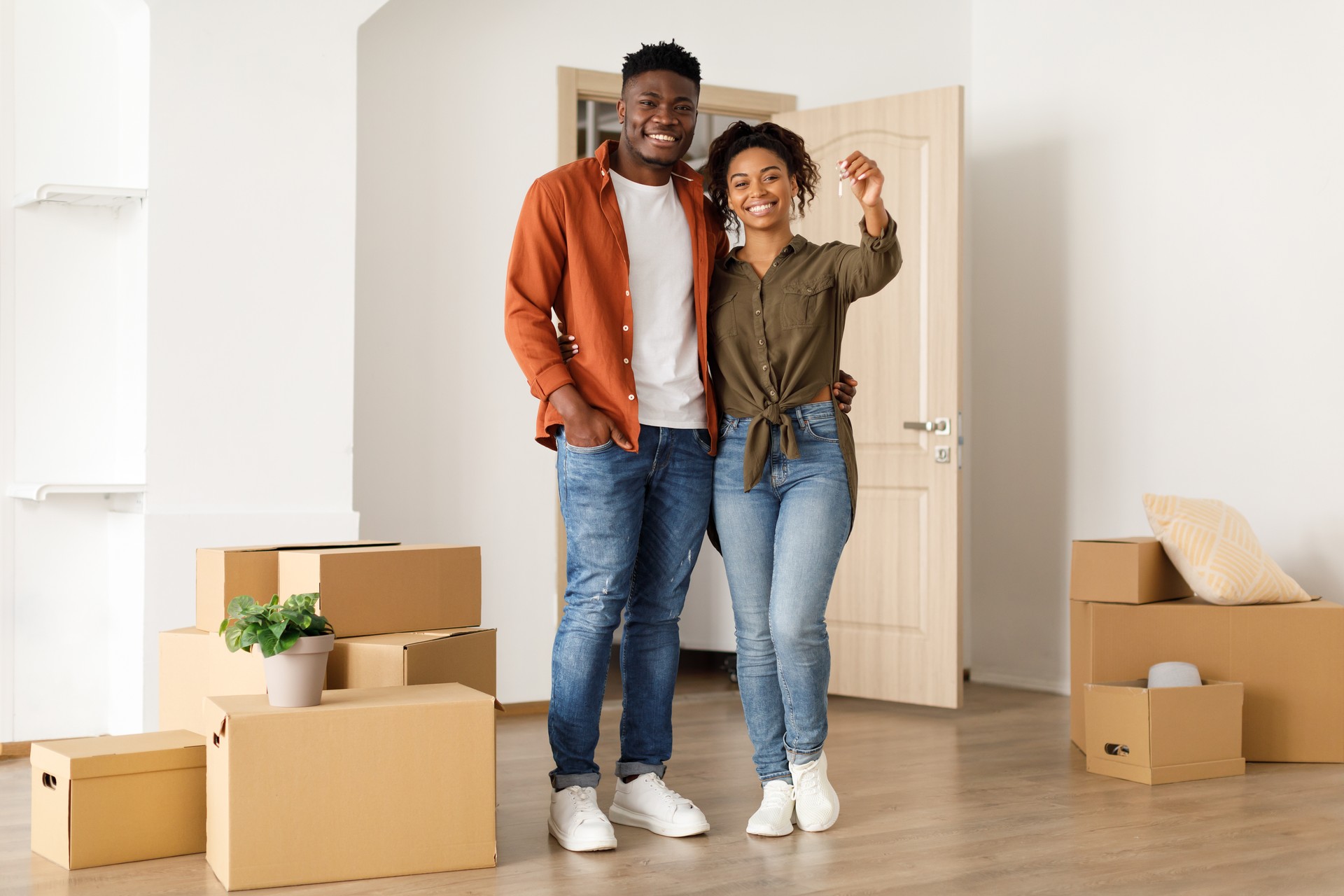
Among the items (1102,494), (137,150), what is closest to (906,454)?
(1102,494)

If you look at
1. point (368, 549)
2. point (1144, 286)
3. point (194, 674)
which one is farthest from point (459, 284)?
point (1144, 286)

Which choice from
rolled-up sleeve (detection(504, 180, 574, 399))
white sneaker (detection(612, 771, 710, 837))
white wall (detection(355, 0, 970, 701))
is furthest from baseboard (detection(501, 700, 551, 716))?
rolled-up sleeve (detection(504, 180, 574, 399))

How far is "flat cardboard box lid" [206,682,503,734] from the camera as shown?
6.22 feet

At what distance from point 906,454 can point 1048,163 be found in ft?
3.76

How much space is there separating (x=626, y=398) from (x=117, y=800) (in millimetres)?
1098

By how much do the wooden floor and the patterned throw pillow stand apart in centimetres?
42

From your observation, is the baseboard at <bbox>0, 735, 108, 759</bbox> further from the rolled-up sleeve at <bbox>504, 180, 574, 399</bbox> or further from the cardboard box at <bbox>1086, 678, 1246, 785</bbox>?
the cardboard box at <bbox>1086, 678, 1246, 785</bbox>

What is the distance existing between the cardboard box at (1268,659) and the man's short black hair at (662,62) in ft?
5.80

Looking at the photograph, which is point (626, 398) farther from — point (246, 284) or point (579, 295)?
point (246, 284)

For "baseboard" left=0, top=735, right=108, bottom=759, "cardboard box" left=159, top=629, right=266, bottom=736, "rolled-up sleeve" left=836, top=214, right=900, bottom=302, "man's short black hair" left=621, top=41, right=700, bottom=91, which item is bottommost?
"baseboard" left=0, top=735, right=108, bottom=759

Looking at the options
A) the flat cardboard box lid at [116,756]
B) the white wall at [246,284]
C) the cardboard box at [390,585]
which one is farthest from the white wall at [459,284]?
the flat cardboard box lid at [116,756]

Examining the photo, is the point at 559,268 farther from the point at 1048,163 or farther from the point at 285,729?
the point at 1048,163

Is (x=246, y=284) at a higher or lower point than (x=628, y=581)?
higher

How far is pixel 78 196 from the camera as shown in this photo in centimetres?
297
